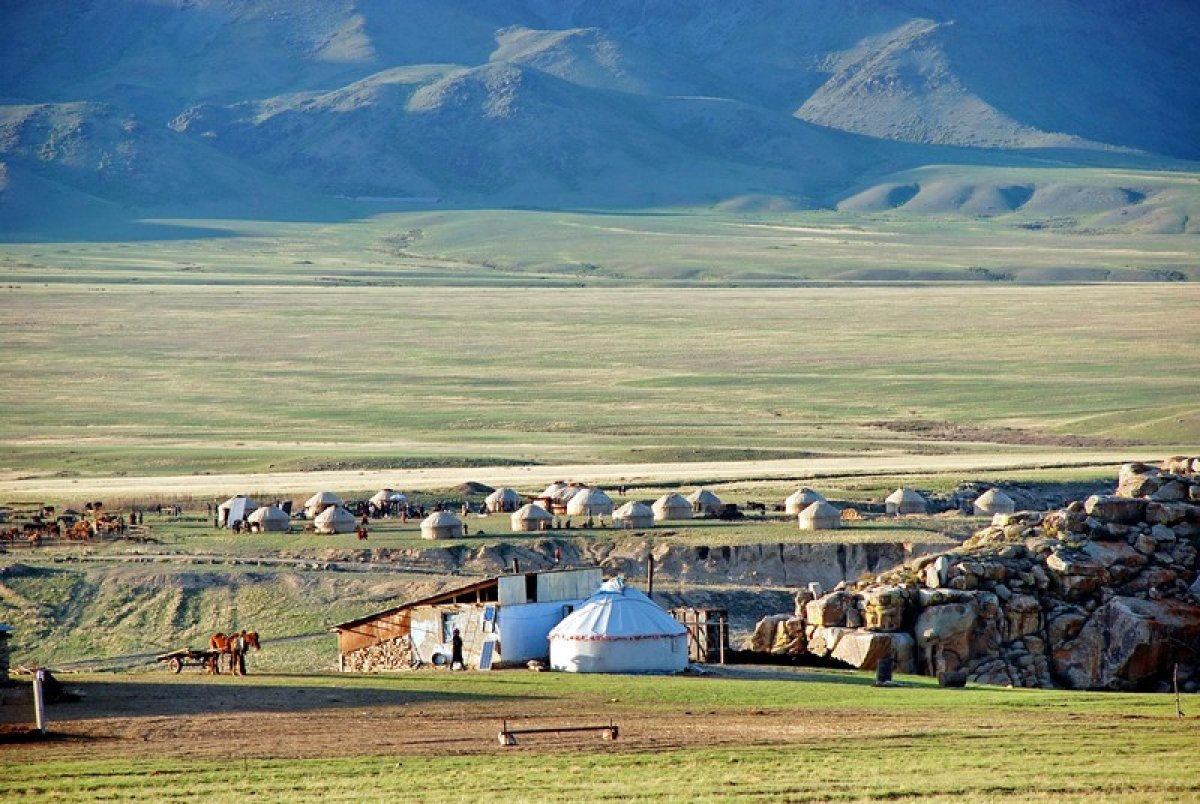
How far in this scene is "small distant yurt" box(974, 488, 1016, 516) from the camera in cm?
6366

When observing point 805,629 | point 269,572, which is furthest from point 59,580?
point 805,629

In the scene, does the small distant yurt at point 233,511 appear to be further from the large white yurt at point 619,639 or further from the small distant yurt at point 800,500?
the large white yurt at point 619,639

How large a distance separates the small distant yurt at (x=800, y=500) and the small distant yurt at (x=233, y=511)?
17123 mm

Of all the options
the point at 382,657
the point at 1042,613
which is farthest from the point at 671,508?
the point at 1042,613

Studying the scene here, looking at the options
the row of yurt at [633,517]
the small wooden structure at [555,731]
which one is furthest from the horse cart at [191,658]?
the row of yurt at [633,517]

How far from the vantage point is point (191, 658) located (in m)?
44.0

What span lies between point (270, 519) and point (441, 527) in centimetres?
621

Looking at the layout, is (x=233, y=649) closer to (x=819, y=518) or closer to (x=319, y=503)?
(x=819, y=518)

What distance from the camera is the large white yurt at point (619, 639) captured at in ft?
132

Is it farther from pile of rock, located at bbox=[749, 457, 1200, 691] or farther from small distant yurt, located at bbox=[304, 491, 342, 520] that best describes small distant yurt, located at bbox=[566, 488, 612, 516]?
pile of rock, located at bbox=[749, 457, 1200, 691]

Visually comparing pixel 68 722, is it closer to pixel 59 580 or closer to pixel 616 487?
pixel 59 580

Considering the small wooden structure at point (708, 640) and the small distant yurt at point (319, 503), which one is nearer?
the small wooden structure at point (708, 640)

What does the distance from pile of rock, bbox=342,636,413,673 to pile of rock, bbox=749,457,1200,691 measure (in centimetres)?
785

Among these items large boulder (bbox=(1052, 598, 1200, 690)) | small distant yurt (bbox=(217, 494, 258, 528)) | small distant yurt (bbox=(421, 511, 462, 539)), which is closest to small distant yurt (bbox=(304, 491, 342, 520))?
small distant yurt (bbox=(217, 494, 258, 528))
